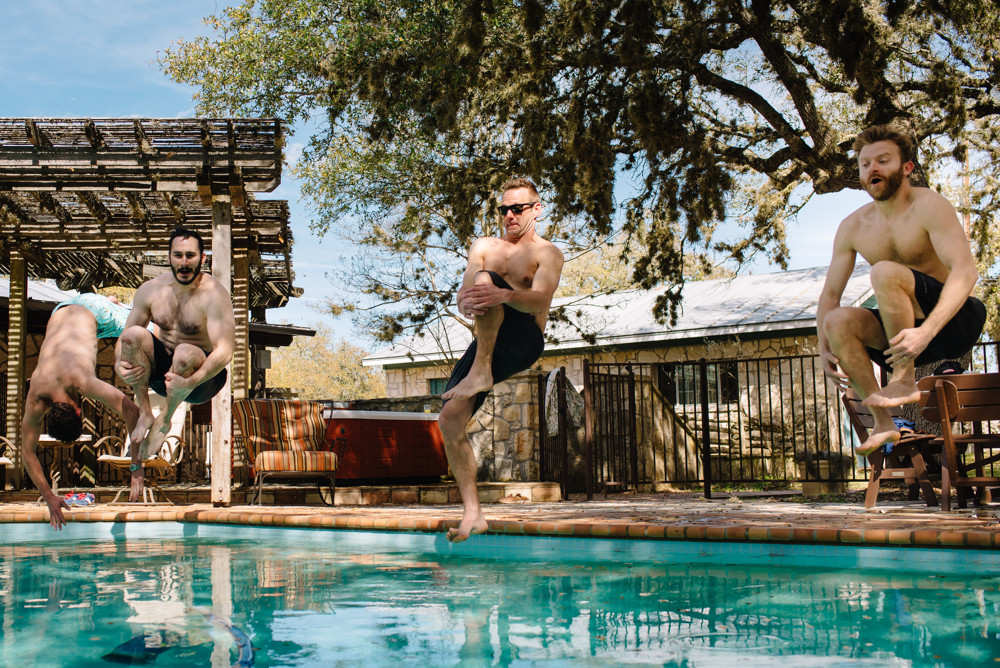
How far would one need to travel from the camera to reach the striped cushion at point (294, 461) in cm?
1005

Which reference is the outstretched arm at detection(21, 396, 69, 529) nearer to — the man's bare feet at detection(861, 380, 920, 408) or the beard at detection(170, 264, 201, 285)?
the beard at detection(170, 264, 201, 285)

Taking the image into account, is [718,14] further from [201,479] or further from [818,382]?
[201,479]

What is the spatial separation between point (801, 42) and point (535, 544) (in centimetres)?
801

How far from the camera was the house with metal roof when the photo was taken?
1714 centimetres

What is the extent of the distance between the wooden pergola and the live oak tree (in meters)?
2.56

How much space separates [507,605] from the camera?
4.40m

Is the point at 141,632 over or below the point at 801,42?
below

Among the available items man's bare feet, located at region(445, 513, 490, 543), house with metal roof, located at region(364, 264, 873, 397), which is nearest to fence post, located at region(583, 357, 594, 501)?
house with metal roof, located at region(364, 264, 873, 397)

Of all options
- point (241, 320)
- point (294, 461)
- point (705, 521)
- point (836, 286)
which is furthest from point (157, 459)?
point (836, 286)

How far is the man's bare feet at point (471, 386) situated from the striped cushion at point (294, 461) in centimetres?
659

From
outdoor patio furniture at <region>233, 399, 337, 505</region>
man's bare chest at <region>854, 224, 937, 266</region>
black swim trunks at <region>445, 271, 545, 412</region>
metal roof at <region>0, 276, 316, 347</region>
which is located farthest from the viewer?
metal roof at <region>0, 276, 316, 347</region>

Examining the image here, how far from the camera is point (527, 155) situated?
10719 mm

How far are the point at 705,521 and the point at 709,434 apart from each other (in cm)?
688

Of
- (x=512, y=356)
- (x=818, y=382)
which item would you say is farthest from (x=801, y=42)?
(x=512, y=356)
